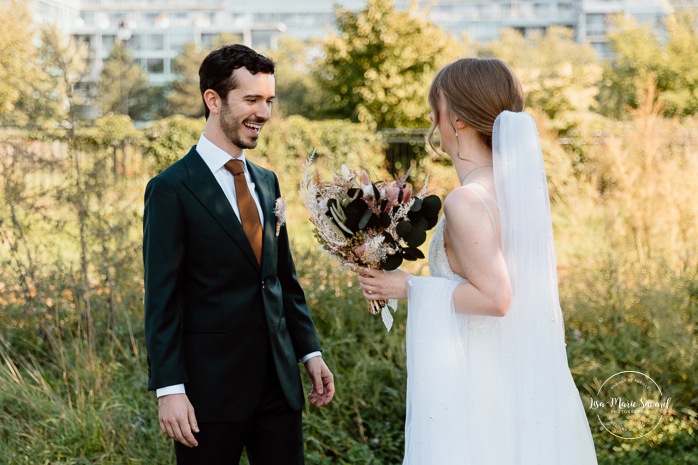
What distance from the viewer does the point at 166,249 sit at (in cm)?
248

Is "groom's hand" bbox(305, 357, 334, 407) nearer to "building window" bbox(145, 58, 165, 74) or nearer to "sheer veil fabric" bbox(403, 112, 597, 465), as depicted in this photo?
"sheer veil fabric" bbox(403, 112, 597, 465)

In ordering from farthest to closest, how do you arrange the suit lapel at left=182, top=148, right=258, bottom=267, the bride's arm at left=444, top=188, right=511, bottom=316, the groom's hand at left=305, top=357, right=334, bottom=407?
the groom's hand at left=305, top=357, right=334, bottom=407 < the suit lapel at left=182, top=148, right=258, bottom=267 < the bride's arm at left=444, top=188, right=511, bottom=316

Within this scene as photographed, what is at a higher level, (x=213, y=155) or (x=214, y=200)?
(x=213, y=155)

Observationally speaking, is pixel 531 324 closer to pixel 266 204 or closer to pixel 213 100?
pixel 266 204

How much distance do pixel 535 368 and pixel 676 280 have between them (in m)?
4.13

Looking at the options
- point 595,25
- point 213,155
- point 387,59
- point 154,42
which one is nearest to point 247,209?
point 213,155

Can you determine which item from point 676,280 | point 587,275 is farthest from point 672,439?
point 587,275

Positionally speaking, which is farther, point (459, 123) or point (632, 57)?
point (632, 57)

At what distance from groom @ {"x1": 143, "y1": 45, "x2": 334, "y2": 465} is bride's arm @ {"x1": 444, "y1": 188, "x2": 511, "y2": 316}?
751 mm

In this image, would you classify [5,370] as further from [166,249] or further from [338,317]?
[166,249]

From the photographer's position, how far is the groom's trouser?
2.58 metres

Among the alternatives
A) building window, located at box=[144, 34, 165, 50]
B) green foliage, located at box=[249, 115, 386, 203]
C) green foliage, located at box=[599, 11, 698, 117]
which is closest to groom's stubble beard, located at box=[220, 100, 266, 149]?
green foliage, located at box=[249, 115, 386, 203]

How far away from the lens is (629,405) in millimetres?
5008

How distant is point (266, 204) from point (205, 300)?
451 mm
